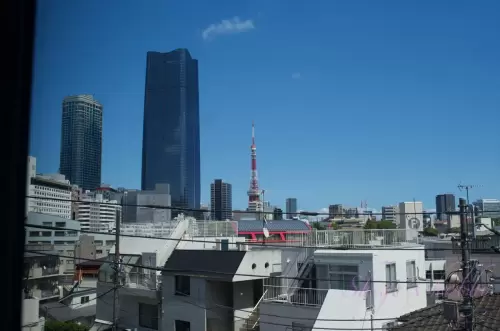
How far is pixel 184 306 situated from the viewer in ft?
43.5

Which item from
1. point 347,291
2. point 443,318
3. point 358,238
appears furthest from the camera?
point 358,238

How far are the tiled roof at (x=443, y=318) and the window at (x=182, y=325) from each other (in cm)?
649

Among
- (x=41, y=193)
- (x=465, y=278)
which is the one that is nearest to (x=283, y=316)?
(x=465, y=278)

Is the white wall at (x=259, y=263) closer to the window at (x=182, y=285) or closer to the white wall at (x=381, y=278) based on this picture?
the window at (x=182, y=285)

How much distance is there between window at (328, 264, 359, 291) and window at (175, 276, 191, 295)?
441cm

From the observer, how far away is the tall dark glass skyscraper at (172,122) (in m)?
108

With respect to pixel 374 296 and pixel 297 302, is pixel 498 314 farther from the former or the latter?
pixel 297 302

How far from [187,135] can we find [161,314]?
113 metres

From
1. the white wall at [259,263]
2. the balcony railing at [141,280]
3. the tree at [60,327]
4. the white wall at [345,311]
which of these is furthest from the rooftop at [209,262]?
the tree at [60,327]

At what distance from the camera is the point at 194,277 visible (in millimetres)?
12984

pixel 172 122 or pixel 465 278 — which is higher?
pixel 172 122

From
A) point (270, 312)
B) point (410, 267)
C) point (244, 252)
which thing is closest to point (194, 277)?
point (244, 252)

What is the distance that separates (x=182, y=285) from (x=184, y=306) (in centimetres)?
59

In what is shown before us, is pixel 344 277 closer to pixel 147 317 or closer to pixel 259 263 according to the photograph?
pixel 259 263
